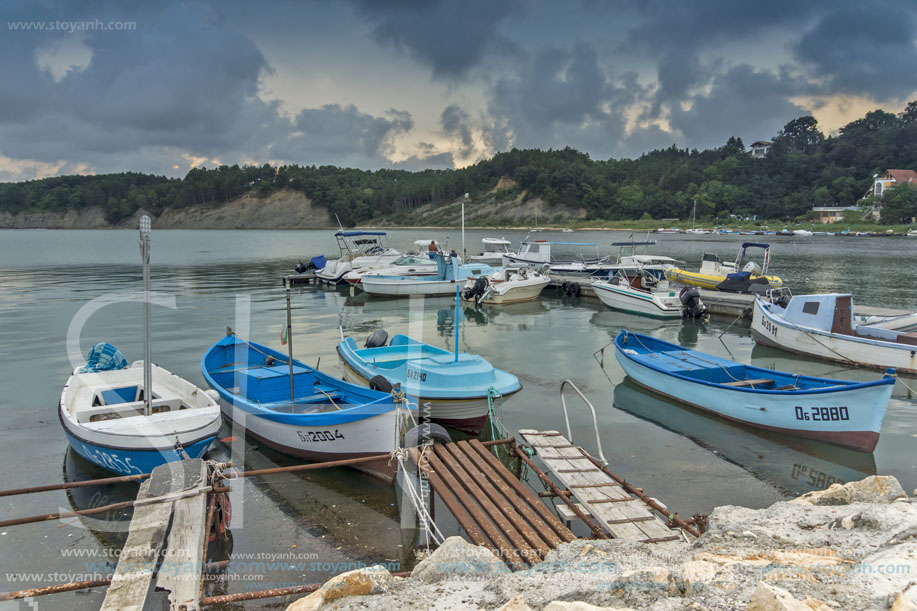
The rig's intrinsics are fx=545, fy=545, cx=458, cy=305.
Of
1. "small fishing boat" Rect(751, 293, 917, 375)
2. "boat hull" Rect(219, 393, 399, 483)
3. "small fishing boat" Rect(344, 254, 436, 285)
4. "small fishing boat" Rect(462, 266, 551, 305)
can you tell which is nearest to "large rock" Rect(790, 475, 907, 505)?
"boat hull" Rect(219, 393, 399, 483)

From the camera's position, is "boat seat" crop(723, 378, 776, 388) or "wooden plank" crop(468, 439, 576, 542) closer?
"wooden plank" crop(468, 439, 576, 542)

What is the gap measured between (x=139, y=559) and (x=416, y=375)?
647cm

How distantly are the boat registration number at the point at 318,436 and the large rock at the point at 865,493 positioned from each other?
273 inches

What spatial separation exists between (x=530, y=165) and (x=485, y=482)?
504ft

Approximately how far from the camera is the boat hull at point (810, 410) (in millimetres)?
10609

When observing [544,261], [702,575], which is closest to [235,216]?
[544,261]

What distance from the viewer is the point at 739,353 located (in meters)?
20.5

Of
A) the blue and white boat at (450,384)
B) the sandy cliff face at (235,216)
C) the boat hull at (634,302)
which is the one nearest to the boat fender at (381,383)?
the blue and white boat at (450,384)

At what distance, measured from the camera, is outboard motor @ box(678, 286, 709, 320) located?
26.5 metres

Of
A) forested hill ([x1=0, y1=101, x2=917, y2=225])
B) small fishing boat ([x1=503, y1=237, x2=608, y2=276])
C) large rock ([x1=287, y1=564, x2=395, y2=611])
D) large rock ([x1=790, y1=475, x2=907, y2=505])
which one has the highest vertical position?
forested hill ([x1=0, y1=101, x2=917, y2=225])

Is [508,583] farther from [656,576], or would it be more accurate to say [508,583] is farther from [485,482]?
[485,482]

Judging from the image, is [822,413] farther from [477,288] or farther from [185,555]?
[477,288]

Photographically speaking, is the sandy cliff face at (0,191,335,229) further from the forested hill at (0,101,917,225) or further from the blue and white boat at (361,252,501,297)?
the blue and white boat at (361,252,501,297)

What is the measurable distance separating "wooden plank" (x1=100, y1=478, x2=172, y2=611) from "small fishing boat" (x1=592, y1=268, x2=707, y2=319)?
24562 millimetres
